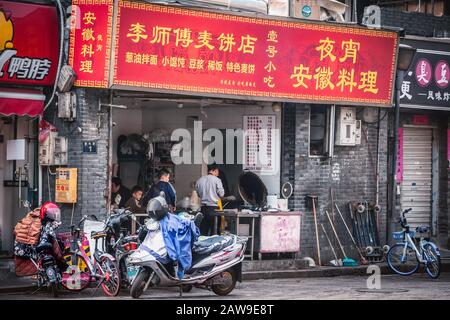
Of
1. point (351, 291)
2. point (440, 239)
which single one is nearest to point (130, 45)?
point (351, 291)

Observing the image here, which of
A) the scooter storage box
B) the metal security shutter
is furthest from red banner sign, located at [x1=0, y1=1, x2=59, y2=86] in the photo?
the metal security shutter

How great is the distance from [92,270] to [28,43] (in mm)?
4523

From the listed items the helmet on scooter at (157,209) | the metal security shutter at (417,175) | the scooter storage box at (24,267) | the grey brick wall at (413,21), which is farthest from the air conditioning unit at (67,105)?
the metal security shutter at (417,175)

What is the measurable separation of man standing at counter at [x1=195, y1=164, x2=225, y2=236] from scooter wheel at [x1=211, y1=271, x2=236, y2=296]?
4.28 meters

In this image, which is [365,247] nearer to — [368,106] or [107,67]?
[368,106]

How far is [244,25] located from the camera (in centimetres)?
1906

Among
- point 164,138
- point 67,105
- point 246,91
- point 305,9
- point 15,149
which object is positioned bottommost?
point 15,149

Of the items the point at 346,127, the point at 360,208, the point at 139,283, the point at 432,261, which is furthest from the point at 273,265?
the point at 139,283

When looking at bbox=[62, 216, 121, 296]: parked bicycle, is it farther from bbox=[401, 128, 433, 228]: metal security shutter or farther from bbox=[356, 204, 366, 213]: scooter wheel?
bbox=[401, 128, 433, 228]: metal security shutter

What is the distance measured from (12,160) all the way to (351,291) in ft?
Result: 23.6

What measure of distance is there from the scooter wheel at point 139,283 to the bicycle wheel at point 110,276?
26.3 inches

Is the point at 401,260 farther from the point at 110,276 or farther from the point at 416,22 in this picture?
the point at 110,276

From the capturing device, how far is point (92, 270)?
15.9 meters

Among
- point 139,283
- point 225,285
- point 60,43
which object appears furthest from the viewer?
point 60,43
